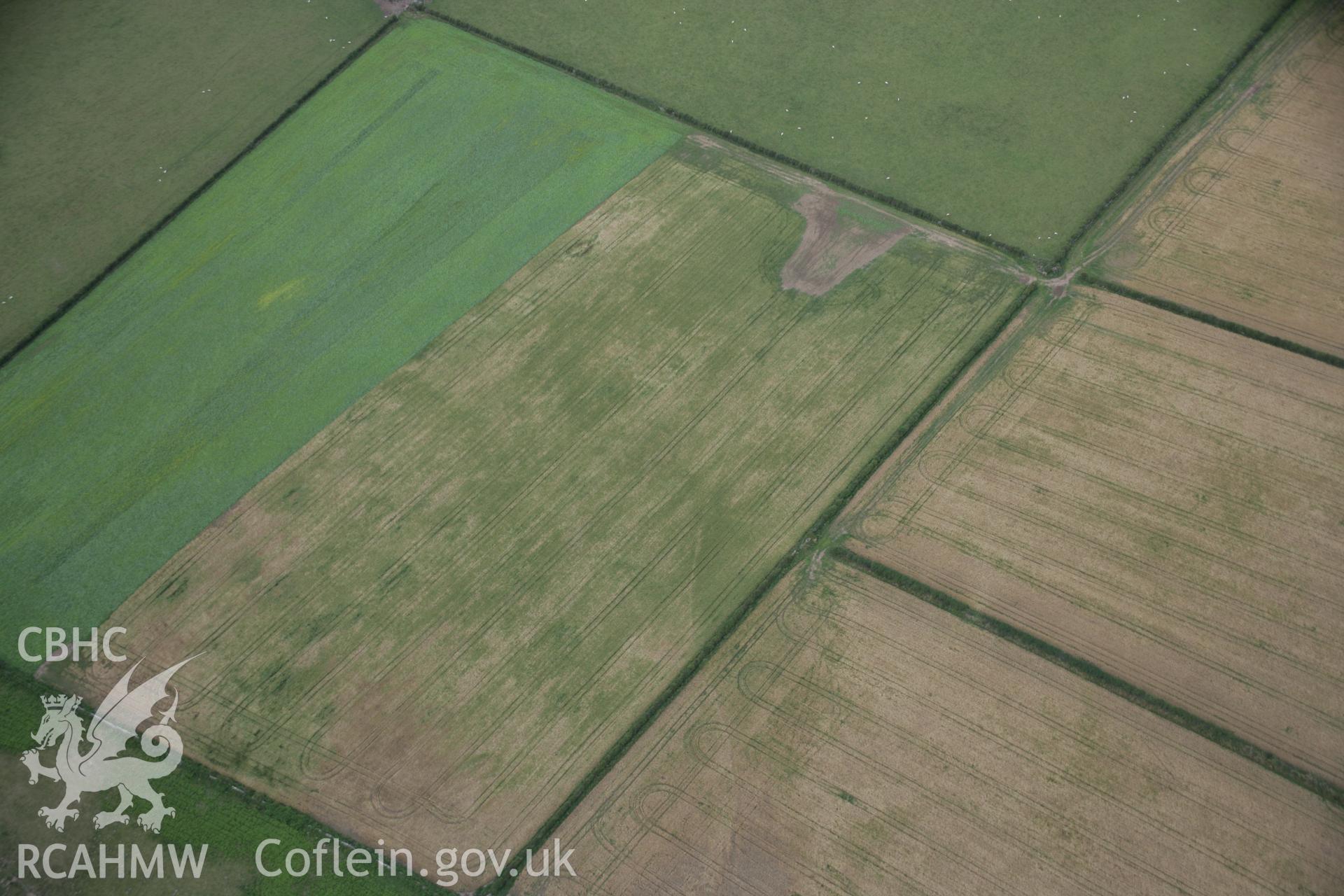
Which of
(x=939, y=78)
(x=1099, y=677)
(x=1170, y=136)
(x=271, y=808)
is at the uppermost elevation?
(x=1170, y=136)

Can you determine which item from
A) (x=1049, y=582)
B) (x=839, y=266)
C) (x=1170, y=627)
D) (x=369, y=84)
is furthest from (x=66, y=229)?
(x=1170, y=627)

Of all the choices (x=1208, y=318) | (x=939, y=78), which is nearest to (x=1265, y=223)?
(x=1208, y=318)

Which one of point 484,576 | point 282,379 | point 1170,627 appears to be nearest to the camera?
point 1170,627

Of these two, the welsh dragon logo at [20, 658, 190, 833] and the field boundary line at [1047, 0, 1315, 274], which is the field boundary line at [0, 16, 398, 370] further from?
the field boundary line at [1047, 0, 1315, 274]

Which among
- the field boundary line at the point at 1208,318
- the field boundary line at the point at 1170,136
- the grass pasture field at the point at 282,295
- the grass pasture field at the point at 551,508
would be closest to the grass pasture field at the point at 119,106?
the grass pasture field at the point at 282,295

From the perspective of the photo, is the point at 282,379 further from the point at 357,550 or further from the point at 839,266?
the point at 839,266

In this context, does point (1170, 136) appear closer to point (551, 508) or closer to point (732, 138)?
point (732, 138)

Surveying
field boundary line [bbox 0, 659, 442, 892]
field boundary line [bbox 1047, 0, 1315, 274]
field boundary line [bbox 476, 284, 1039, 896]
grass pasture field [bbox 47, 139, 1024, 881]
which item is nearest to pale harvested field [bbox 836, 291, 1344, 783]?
field boundary line [bbox 476, 284, 1039, 896]
